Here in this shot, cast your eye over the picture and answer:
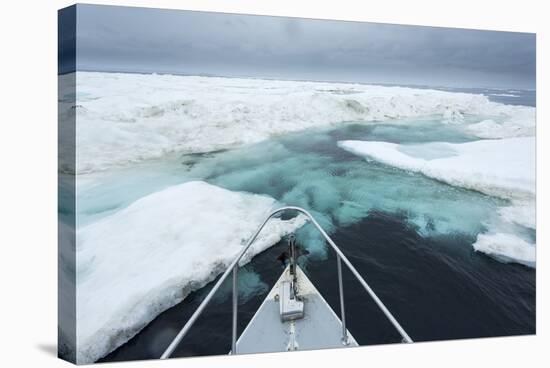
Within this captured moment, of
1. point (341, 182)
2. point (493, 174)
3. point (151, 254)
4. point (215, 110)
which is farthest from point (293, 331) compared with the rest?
point (493, 174)

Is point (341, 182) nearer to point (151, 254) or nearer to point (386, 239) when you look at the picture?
point (386, 239)

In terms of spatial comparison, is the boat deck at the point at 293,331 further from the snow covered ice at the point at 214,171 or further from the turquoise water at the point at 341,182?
the turquoise water at the point at 341,182

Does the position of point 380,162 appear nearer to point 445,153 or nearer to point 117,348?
point 445,153

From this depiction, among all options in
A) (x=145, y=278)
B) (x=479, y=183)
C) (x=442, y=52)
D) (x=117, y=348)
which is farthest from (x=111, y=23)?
(x=479, y=183)

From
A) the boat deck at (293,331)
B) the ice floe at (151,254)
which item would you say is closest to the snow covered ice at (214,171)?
the ice floe at (151,254)

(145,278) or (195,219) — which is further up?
(195,219)
